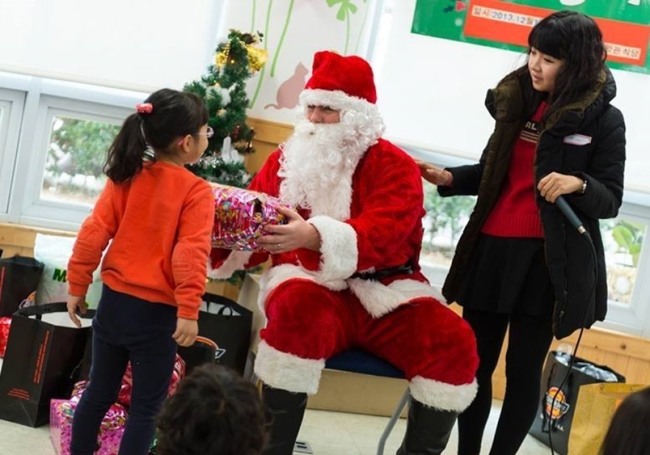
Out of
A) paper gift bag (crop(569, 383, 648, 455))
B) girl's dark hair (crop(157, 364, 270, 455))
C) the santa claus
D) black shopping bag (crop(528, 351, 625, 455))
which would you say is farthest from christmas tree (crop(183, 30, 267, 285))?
girl's dark hair (crop(157, 364, 270, 455))

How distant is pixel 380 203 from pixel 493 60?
62.5 inches

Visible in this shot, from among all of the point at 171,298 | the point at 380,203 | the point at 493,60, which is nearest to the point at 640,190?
the point at 493,60

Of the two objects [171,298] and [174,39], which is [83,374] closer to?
[171,298]

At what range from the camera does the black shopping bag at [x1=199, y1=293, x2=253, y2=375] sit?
3234 millimetres

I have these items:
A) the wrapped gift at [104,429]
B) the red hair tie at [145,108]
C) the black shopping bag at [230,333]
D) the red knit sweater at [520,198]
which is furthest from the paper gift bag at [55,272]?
the red knit sweater at [520,198]

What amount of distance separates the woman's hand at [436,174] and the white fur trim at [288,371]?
0.70 m

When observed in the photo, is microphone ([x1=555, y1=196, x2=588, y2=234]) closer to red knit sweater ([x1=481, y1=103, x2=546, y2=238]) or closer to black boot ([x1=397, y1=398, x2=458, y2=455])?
red knit sweater ([x1=481, y1=103, x2=546, y2=238])

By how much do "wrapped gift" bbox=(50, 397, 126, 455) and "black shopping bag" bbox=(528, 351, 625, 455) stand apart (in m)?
1.53

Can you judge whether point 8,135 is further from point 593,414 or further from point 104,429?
point 593,414

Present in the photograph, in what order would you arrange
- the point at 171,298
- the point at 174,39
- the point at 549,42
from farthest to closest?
the point at 174,39, the point at 549,42, the point at 171,298

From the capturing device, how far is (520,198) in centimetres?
263

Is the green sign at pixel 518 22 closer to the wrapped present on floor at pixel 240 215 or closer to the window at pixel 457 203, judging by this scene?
the window at pixel 457 203

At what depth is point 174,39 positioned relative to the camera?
3.80 meters

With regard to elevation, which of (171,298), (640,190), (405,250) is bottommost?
(171,298)
